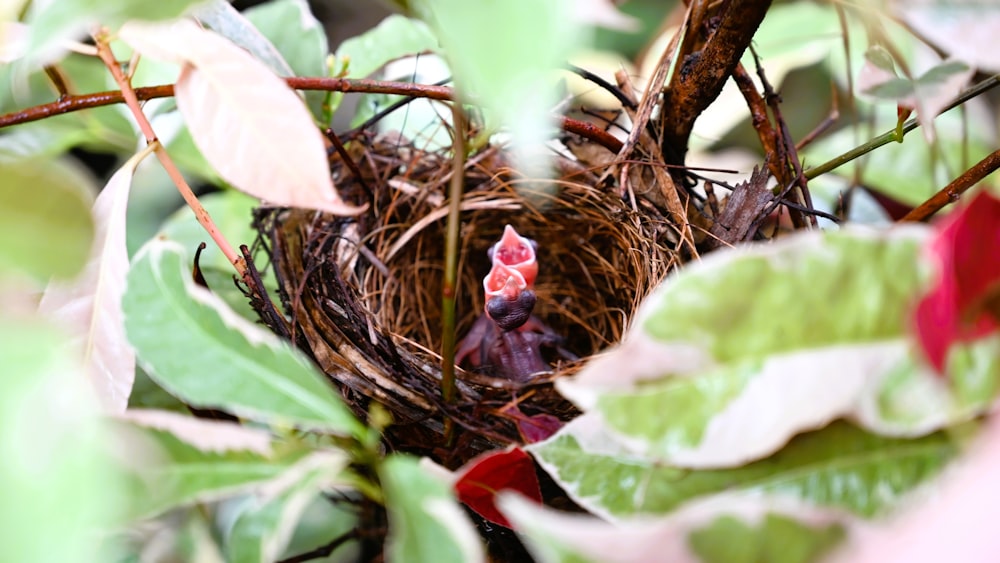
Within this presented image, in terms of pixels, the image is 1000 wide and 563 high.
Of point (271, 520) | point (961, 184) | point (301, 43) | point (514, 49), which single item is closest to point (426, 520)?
point (271, 520)

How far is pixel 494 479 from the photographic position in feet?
1.57

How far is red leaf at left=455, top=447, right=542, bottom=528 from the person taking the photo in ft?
1.52

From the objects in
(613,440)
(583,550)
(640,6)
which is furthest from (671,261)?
(640,6)

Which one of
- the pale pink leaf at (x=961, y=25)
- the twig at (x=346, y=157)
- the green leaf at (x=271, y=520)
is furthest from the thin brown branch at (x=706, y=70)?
the green leaf at (x=271, y=520)

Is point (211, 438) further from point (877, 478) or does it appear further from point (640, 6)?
point (640, 6)

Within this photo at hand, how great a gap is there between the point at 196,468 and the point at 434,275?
1.93 ft

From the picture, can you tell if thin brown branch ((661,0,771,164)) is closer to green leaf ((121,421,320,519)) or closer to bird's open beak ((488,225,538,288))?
bird's open beak ((488,225,538,288))

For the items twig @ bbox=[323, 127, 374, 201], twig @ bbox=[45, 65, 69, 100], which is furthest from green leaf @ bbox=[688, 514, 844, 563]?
twig @ bbox=[45, 65, 69, 100]

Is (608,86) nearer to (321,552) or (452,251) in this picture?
(452,251)

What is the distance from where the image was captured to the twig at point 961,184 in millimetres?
545

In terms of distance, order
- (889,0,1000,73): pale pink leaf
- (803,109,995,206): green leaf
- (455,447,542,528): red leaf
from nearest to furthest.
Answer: (889,0,1000,73): pale pink leaf → (455,447,542,528): red leaf → (803,109,995,206): green leaf

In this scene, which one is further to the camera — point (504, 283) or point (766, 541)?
point (504, 283)

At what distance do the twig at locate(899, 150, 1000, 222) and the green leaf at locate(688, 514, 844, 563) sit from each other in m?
0.32

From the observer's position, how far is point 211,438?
40cm
